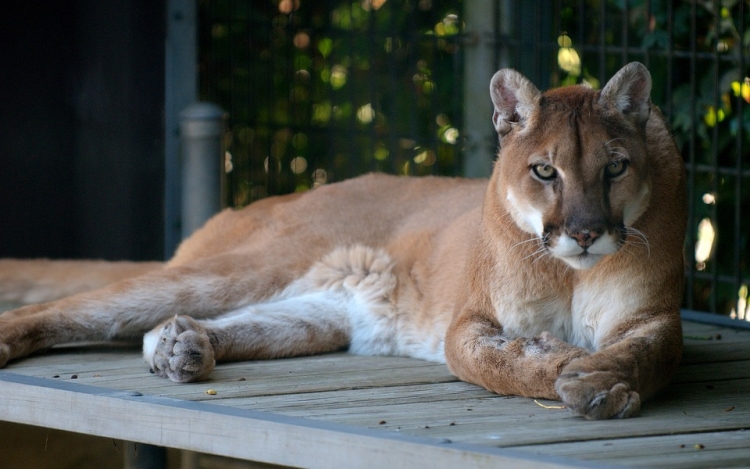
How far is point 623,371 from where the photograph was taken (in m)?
3.08

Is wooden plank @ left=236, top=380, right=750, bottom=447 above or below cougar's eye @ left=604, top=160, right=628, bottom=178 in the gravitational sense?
below

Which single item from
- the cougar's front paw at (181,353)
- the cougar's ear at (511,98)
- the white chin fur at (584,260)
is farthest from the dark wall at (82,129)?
the white chin fur at (584,260)

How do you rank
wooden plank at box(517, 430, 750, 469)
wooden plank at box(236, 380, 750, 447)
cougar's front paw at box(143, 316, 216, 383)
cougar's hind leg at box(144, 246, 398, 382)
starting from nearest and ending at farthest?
wooden plank at box(517, 430, 750, 469)
wooden plank at box(236, 380, 750, 447)
cougar's front paw at box(143, 316, 216, 383)
cougar's hind leg at box(144, 246, 398, 382)

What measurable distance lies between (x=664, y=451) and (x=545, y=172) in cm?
91

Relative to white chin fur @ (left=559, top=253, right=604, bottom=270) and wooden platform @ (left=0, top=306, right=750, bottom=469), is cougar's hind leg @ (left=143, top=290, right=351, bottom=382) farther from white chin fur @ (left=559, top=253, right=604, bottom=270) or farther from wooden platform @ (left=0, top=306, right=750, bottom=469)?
white chin fur @ (left=559, top=253, right=604, bottom=270)

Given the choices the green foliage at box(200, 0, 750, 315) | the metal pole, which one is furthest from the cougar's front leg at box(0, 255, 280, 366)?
the green foliage at box(200, 0, 750, 315)

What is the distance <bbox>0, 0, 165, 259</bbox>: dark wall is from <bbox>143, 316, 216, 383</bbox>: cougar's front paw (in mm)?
2094

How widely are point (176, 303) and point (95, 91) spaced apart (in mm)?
2043

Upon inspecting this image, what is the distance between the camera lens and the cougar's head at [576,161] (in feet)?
10.3

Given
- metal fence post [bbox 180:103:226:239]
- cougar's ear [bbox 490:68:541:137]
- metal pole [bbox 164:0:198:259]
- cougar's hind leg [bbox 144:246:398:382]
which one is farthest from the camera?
metal pole [bbox 164:0:198:259]

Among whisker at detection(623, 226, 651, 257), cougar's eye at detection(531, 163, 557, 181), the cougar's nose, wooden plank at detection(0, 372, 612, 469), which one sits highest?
cougar's eye at detection(531, 163, 557, 181)

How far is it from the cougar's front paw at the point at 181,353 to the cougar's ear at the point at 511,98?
1211 millimetres

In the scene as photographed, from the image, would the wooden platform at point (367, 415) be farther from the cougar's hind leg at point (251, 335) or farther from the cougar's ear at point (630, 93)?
Result: the cougar's ear at point (630, 93)

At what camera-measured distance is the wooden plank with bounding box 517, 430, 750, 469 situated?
8.97 ft
